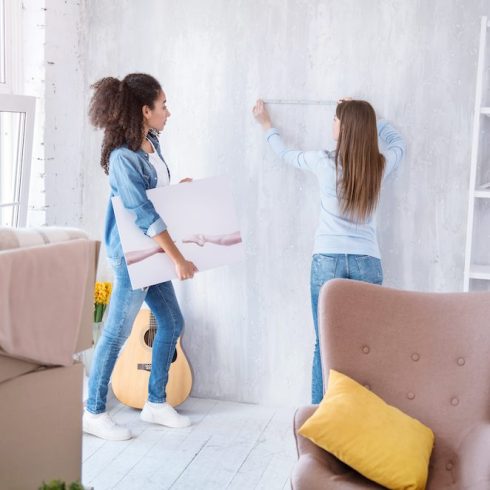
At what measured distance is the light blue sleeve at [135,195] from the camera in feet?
10.6

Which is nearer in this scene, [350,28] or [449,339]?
[449,339]

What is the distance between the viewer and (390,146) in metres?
3.47

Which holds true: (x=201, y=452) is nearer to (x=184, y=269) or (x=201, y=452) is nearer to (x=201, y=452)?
(x=201, y=452)

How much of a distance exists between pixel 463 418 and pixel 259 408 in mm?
1516

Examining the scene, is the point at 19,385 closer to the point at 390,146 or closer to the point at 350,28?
the point at 390,146

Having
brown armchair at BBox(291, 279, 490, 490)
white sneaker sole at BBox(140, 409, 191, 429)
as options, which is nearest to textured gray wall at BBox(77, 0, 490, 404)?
white sneaker sole at BBox(140, 409, 191, 429)

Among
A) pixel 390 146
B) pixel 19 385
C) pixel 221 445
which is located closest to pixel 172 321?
pixel 221 445

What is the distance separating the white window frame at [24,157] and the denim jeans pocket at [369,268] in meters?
1.35

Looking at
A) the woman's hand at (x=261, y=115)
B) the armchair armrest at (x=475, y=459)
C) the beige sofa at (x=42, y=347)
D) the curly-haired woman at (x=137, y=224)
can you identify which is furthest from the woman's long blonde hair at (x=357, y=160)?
the beige sofa at (x=42, y=347)

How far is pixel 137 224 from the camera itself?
10.7ft

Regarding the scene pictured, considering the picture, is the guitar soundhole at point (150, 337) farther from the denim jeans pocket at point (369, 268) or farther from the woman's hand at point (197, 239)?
the denim jeans pocket at point (369, 268)

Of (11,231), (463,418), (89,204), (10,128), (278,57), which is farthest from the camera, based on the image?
(89,204)

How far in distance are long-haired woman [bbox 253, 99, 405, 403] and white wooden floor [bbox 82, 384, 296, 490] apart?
0.30 m

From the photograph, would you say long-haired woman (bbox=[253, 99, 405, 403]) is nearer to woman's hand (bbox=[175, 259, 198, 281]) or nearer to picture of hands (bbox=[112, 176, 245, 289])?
picture of hands (bbox=[112, 176, 245, 289])
